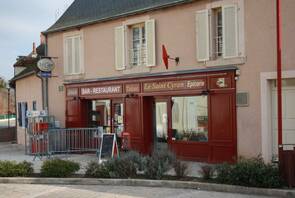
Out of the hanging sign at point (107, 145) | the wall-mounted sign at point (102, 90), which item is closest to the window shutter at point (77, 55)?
the wall-mounted sign at point (102, 90)

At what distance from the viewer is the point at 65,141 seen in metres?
19.7

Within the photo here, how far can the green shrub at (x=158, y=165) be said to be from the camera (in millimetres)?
12221

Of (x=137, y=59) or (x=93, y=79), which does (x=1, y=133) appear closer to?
(x=93, y=79)

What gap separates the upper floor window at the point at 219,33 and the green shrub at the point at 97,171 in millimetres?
4739

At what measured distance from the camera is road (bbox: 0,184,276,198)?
10.7 meters

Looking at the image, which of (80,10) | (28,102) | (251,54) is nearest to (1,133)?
(28,102)

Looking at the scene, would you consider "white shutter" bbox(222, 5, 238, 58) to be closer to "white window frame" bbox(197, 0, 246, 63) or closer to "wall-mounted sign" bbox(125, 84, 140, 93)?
"white window frame" bbox(197, 0, 246, 63)

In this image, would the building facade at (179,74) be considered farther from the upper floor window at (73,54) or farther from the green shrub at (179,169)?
the green shrub at (179,169)

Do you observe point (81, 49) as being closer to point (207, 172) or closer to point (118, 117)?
point (118, 117)

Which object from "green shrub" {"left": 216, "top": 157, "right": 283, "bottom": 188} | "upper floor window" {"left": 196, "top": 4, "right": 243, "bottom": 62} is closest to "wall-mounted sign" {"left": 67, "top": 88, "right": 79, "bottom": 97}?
"upper floor window" {"left": 196, "top": 4, "right": 243, "bottom": 62}

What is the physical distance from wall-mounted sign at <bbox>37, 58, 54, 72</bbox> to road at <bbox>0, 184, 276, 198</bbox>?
28.7ft

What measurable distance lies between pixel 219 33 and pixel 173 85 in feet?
7.39

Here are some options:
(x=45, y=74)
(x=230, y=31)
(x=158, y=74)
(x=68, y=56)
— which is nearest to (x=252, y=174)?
(x=230, y=31)

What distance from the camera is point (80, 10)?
819 inches
